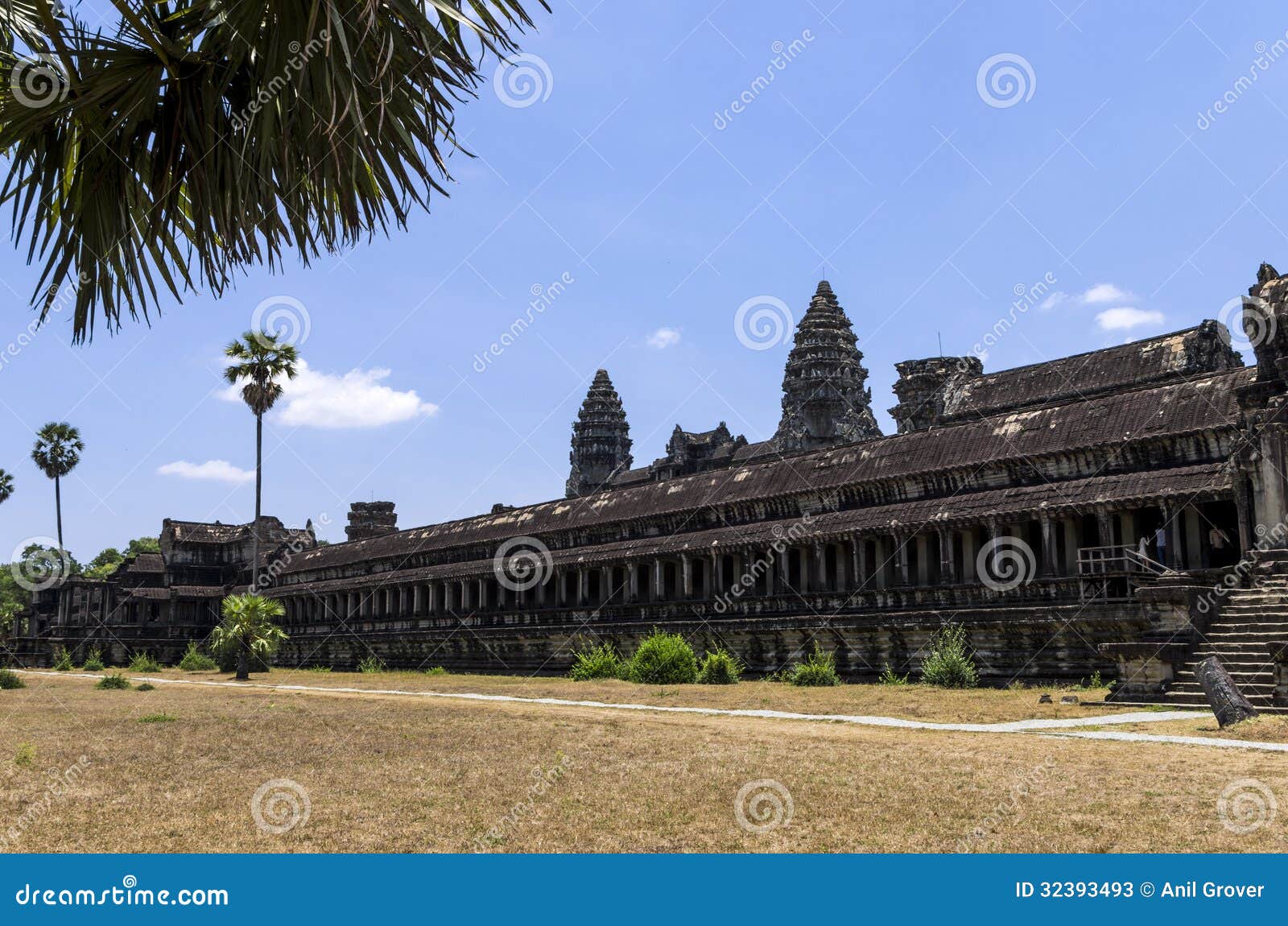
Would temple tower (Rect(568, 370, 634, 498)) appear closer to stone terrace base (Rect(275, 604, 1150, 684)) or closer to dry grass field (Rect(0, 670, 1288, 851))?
stone terrace base (Rect(275, 604, 1150, 684))

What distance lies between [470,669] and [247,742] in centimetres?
3403

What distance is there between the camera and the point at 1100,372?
41438 mm

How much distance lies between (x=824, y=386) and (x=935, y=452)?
49972 millimetres

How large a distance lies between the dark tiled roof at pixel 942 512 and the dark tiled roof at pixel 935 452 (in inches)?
46.0

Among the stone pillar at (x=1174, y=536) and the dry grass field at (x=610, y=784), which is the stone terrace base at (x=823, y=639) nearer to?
the stone pillar at (x=1174, y=536)

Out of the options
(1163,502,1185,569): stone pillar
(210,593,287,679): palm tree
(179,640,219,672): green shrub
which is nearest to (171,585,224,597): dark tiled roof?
(179,640,219,672): green shrub

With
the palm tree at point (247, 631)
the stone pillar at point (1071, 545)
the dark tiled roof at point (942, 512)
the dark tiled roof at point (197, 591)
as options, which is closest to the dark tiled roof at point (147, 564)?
the dark tiled roof at point (197, 591)

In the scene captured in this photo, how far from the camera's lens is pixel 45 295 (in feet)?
25.2

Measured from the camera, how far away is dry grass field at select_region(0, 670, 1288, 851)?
31.3 ft

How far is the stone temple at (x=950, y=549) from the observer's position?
2428 cm

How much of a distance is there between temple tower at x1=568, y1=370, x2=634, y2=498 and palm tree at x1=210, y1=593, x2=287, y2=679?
6191 cm

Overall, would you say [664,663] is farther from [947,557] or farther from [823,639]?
[947,557]

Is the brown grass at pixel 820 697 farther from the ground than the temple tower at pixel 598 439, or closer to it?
closer to it

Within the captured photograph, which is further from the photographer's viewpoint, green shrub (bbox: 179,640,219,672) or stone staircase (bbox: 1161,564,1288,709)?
green shrub (bbox: 179,640,219,672)
